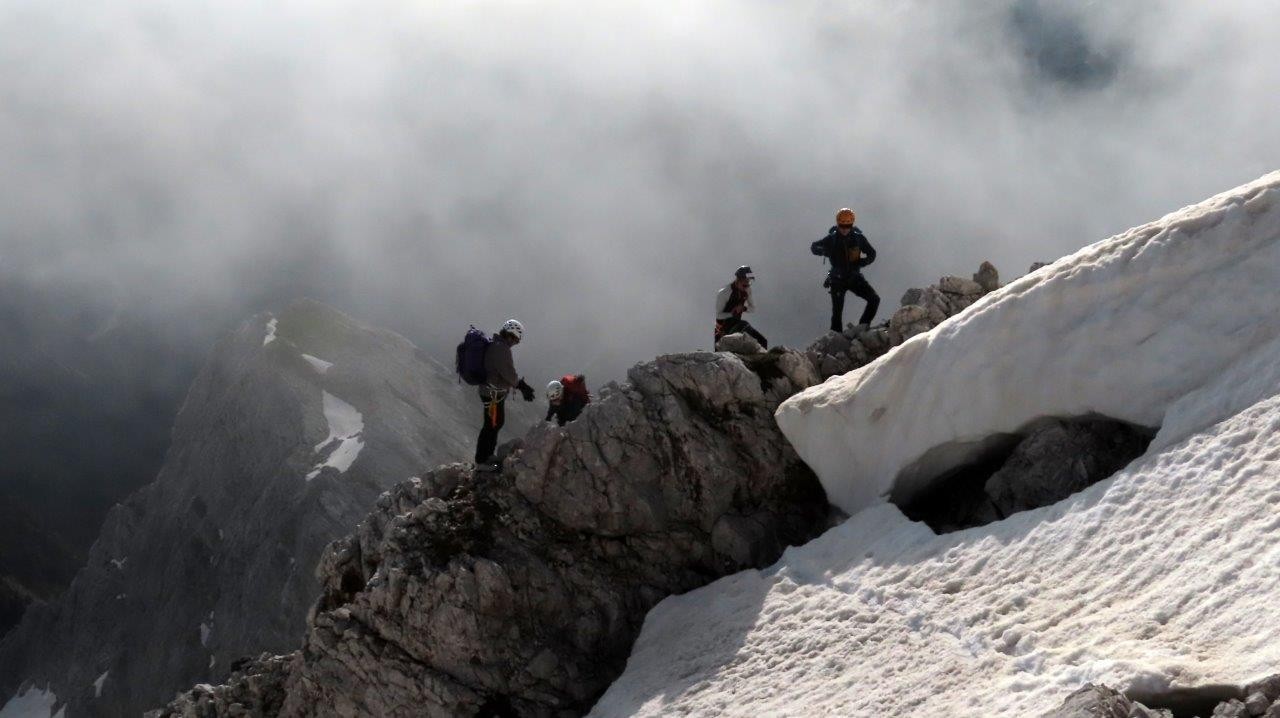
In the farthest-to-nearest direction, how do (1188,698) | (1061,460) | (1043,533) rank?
(1061,460) < (1043,533) < (1188,698)

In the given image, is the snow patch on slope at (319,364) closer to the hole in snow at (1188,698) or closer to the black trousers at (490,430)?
the black trousers at (490,430)

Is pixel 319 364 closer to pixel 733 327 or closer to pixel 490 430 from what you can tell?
pixel 733 327

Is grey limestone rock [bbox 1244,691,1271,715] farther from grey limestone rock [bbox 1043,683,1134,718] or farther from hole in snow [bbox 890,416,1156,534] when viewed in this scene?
hole in snow [bbox 890,416,1156,534]

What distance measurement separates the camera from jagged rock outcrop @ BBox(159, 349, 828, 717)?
24719 millimetres

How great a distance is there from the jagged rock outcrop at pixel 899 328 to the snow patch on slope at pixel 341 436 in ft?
388

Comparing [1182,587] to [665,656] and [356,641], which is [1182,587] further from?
[356,641]

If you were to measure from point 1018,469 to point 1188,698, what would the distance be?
779 cm

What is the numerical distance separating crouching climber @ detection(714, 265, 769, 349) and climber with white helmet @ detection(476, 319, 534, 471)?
210 inches

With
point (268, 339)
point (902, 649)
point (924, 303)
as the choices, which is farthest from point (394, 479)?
point (902, 649)

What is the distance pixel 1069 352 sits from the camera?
2208 centimetres

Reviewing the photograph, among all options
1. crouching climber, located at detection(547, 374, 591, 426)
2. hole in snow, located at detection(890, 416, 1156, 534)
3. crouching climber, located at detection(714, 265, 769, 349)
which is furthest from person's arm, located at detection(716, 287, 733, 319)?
hole in snow, located at detection(890, 416, 1156, 534)

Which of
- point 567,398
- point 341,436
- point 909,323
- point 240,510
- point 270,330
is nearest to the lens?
point 909,323

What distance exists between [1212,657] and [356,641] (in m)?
15.8

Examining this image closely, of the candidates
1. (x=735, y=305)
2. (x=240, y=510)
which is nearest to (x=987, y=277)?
(x=735, y=305)
